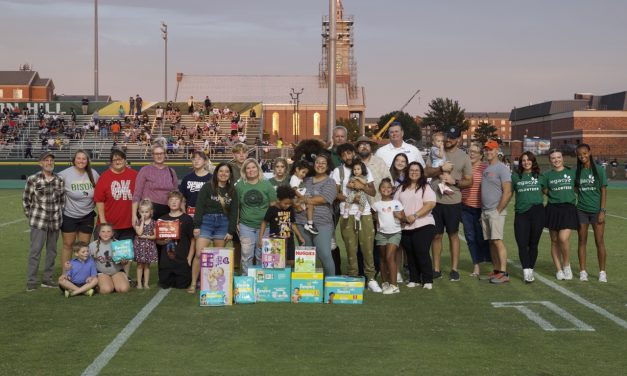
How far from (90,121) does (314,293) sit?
4680cm

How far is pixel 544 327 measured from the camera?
26.0ft

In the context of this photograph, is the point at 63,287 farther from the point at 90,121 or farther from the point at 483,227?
the point at 90,121

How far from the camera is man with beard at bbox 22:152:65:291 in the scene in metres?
10.2

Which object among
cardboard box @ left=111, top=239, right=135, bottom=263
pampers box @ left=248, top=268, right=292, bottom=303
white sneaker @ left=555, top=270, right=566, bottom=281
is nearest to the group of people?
cardboard box @ left=111, top=239, right=135, bottom=263

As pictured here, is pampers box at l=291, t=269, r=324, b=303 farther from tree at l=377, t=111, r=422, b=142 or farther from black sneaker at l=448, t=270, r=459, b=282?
tree at l=377, t=111, r=422, b=142

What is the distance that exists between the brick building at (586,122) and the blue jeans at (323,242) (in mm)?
82083

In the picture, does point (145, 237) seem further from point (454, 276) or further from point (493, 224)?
point (493, 224)

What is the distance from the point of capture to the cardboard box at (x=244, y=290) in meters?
9.24

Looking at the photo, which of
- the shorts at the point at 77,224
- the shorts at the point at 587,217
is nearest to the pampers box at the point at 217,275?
the shorts at the point at 77,224

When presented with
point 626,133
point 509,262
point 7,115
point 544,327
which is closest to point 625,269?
point 509,262

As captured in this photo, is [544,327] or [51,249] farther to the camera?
[51,249]

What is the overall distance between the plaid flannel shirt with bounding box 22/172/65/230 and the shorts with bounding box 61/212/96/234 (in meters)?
0.14

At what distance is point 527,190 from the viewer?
424 inches

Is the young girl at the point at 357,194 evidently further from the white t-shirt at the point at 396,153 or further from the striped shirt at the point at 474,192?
the striped shirt at the point at 474,192
